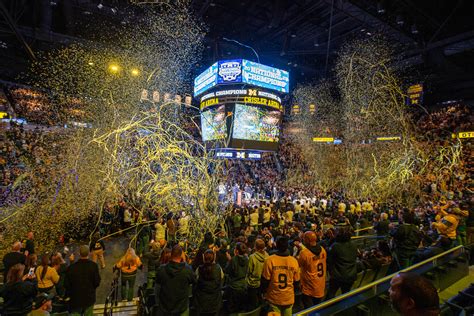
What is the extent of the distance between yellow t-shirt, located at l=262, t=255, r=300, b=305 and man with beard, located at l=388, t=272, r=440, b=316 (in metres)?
1.86

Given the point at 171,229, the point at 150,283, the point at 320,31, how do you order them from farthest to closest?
the point at 320,31 < the point at 171,229 < the point at 150,283

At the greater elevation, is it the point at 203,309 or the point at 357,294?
the point at 357,294

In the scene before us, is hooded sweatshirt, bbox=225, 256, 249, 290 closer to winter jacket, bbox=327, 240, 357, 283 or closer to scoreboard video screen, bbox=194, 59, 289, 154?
winter jacket, bbox=327, 240, 357, 283

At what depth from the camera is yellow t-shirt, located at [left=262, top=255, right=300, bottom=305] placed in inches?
131

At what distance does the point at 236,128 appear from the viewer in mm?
15898

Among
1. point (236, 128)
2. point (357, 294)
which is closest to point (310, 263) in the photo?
point (357, 294)

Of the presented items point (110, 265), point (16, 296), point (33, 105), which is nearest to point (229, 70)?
point (110, 265)

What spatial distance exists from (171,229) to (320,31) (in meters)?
16.7

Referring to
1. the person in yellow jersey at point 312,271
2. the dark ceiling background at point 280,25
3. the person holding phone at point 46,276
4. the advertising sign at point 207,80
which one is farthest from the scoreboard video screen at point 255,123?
the person in yellow jersey at point 312,271

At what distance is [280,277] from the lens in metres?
3.33

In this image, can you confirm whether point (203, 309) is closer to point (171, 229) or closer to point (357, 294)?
point (357, 294)

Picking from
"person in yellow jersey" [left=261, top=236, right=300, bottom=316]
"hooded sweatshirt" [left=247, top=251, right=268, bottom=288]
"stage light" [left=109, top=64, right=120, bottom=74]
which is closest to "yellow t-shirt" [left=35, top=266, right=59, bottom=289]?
"hooded sweatshirt" [left=247, top=251, right=268, bottom=288]

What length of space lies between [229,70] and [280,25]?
14.0 feet

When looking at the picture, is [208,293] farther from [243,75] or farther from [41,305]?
[243,75]
